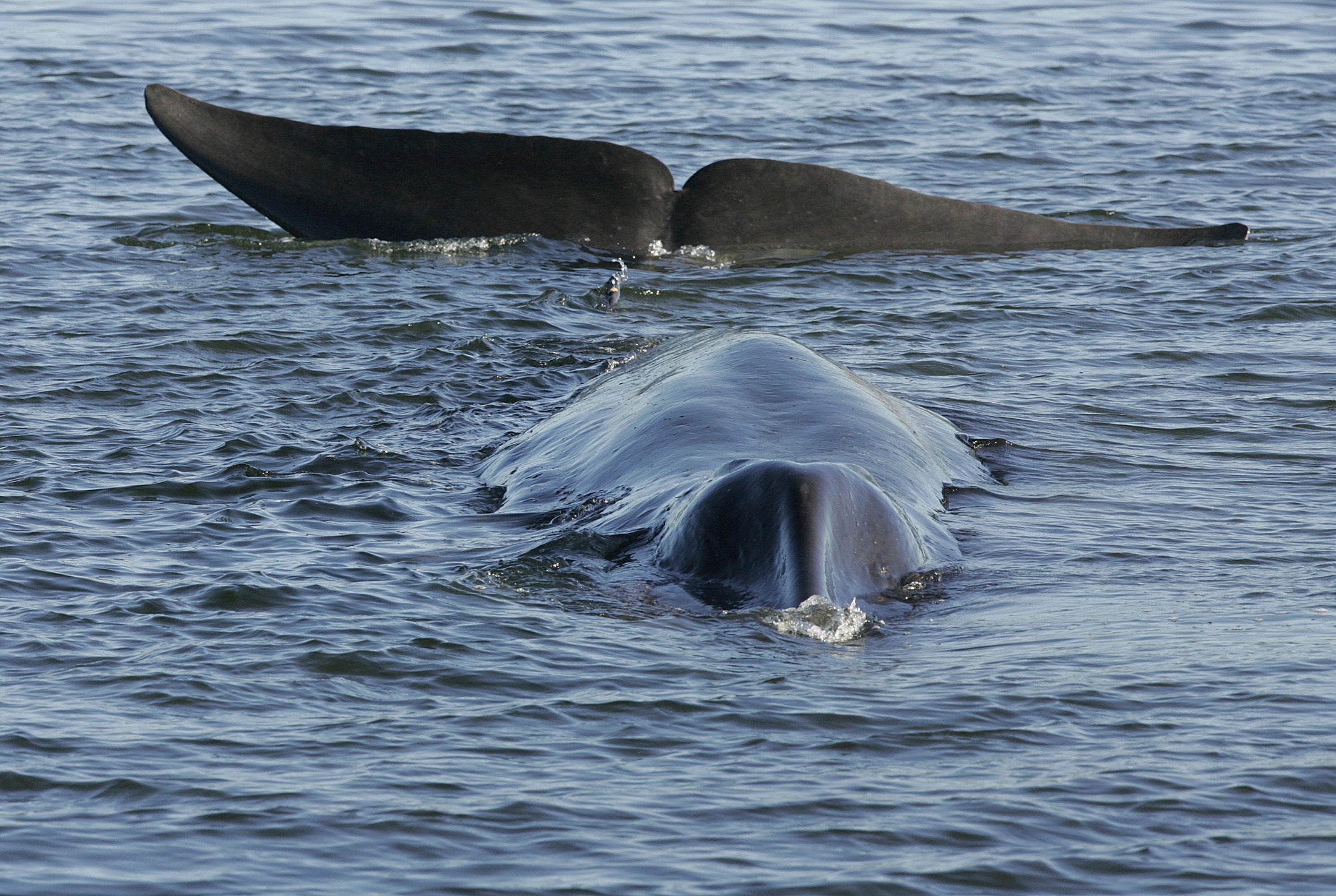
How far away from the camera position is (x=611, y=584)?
239 inches

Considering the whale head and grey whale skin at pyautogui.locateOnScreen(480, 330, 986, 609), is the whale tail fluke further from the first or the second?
the whale head

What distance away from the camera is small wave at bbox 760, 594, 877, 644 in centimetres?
539

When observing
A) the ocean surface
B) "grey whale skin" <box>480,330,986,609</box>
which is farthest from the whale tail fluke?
"grey whale skin" <box>480,330,986,609</box>

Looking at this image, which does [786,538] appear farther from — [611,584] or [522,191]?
[522,191]

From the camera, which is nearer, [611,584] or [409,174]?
[611,584]

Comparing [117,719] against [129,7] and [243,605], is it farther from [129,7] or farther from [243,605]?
[129,7]

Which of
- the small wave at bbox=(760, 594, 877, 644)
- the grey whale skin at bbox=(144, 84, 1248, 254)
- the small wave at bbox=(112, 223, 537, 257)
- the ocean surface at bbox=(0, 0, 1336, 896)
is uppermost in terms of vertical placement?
the grey whale skin at bbox=(144, 84, 1248, 254)

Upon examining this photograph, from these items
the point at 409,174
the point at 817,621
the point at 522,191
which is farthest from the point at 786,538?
the point at 409,174

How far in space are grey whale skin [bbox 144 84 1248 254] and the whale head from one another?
18.3 feet

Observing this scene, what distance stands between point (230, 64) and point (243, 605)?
1614 cm

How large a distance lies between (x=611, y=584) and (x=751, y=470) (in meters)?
0.71

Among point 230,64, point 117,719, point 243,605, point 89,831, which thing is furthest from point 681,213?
point 230,64

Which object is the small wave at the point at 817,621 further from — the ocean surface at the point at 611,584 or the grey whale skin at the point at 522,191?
the grey whale skin at the point at 522,191

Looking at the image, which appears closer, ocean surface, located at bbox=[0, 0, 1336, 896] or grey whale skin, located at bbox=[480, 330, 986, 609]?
ocean surface, located at bbox=[0, 0, 1336, 896]
